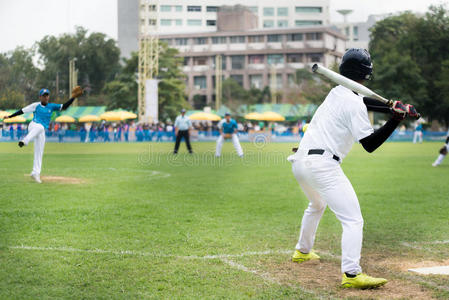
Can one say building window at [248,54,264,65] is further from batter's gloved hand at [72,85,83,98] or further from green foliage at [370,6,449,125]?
batter's gloved hand at [72,85,83,98]

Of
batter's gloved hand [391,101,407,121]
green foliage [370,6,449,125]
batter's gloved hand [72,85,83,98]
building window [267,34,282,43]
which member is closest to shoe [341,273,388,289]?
batter's gloved hand [391,101,407,121]

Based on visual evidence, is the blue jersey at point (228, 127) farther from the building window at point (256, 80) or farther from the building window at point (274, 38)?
the building window at point (256, 80)

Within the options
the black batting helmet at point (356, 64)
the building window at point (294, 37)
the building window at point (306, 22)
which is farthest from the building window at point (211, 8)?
the black batting helmet at point (356, 64)

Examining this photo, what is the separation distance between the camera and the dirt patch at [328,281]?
4676mm

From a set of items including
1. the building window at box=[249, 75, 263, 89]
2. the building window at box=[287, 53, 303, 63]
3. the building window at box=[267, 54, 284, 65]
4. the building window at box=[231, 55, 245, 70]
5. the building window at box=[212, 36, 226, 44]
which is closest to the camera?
the building window at box=[287, 53, 303, 63]

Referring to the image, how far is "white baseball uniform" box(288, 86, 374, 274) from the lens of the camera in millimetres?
4824

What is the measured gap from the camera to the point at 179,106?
65750 mm

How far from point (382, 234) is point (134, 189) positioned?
6508mm

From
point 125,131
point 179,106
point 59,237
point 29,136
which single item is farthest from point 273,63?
point 59,237

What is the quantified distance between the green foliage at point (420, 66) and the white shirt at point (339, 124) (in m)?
51.9

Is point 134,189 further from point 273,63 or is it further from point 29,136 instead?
point 273,63

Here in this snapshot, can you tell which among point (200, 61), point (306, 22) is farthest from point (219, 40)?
point (306, 22)

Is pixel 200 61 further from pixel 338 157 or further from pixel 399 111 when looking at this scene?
pixel 399 111

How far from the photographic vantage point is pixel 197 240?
6.87 meters
